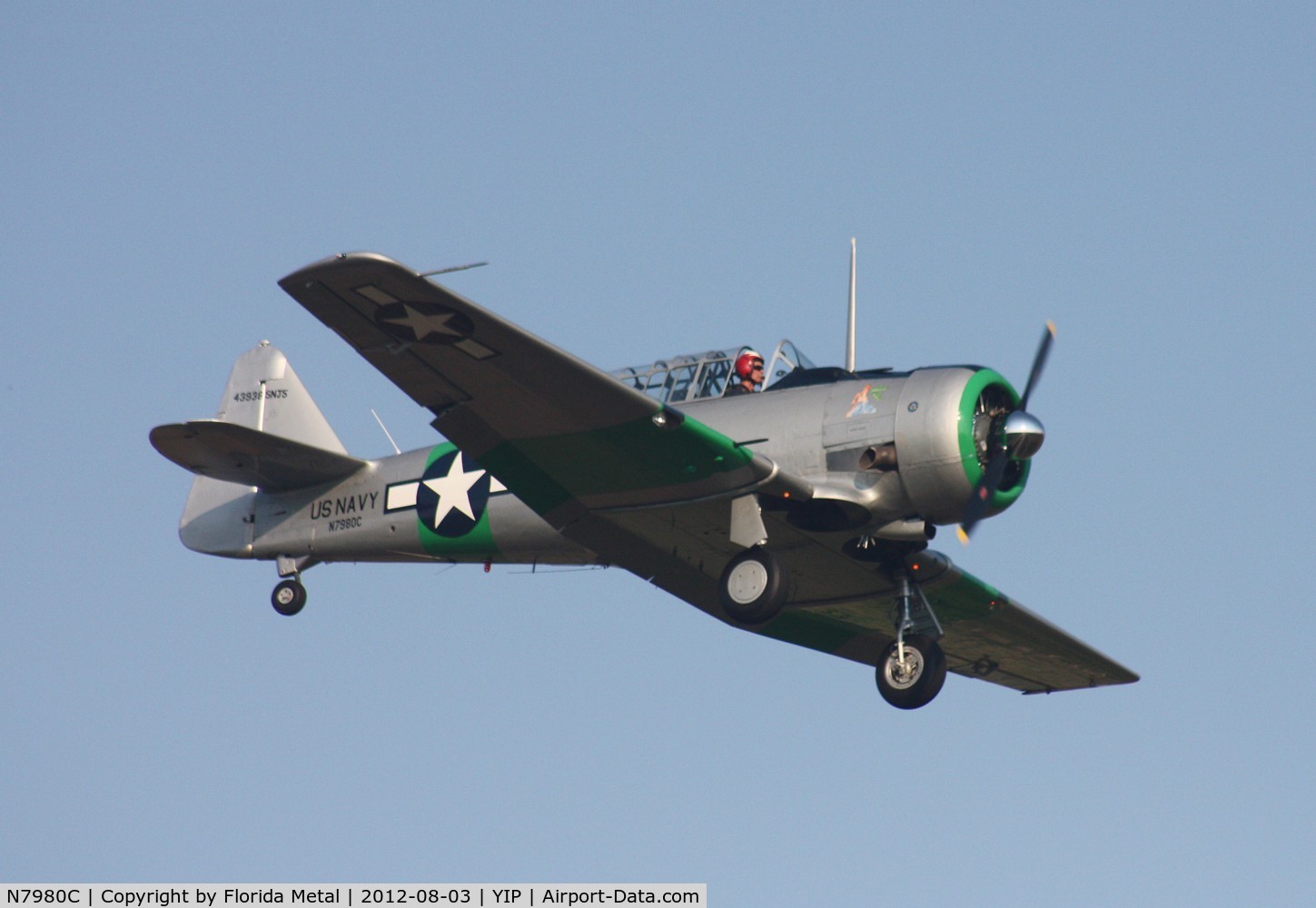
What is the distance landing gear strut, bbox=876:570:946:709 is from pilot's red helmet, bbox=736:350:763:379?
88.5 inches

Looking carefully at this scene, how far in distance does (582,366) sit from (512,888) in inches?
146

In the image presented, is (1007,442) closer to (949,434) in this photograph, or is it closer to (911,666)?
(949,434)

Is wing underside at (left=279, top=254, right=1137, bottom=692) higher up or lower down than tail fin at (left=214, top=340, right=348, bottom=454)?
lower down

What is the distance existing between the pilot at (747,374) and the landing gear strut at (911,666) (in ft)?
7.03

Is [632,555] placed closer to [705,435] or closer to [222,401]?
[705,435]

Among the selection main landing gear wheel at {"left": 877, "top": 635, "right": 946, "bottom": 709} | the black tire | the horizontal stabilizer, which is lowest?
main landing gear wheel at {"left": 877, "top": 635, "right": 946, "bottom": 709}

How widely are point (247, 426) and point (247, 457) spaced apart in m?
0.96

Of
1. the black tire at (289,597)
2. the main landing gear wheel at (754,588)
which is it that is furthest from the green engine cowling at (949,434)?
the black tire at (289,597)

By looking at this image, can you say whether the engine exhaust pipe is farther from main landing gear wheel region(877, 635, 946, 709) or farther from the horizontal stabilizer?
the horizontal stabilizer

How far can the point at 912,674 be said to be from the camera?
14.6 m

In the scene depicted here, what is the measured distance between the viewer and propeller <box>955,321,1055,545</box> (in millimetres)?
13625

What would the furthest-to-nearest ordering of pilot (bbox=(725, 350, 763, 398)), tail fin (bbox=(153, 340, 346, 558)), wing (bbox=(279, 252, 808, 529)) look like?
1. tail fin (bbox=(153, 340, 346, 558))
2. pilot (bbox=(725, 350, 763, 398))
3. wing (bbox=(279, 252, 808, 529))

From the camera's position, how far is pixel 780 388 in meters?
14.7

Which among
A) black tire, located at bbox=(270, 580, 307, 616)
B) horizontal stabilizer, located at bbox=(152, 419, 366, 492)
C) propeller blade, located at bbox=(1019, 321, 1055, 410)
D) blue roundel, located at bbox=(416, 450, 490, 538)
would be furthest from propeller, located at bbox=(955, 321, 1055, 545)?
black tire, located at bbox=(270, 580, 307, 616)
